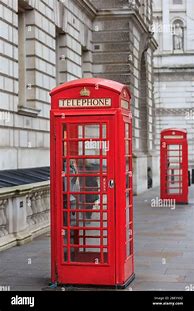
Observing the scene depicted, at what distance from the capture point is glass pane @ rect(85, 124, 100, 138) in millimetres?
8517

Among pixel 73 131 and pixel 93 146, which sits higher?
pixel 73 131

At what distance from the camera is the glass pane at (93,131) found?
8.52 meters

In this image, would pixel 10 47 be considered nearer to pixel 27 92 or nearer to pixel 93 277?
pixel 27 92

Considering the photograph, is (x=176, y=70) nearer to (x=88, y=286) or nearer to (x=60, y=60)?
(x=60, y=60)

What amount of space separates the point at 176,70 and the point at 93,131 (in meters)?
40.4

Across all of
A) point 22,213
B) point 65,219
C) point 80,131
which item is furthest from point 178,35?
point 65,219

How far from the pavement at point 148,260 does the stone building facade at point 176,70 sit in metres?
32.7

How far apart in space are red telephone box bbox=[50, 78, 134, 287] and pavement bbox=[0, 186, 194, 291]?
45 cm

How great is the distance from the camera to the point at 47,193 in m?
14.3

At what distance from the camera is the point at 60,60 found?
21156mm

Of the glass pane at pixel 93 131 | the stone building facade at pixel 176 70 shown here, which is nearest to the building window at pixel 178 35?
the stone building facade at pixel 176 70

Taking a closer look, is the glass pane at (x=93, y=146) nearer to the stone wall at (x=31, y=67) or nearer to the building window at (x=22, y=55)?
the stone wall at (x=31, y=67)
